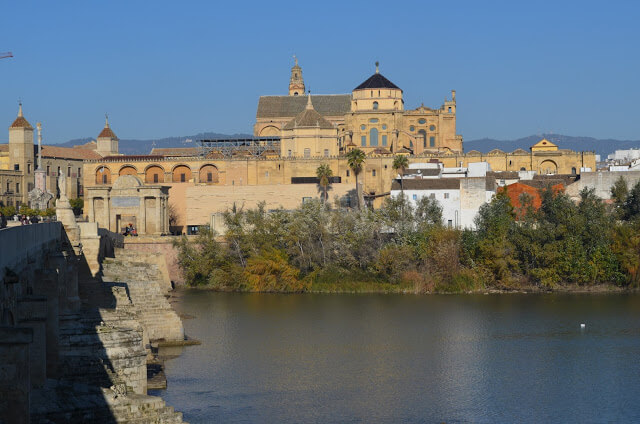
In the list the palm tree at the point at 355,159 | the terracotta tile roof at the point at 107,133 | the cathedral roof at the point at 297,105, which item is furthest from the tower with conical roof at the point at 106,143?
the palm tree at the point at 355,159

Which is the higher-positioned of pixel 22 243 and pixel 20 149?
pixel 20 149

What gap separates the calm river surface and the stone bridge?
2.52m

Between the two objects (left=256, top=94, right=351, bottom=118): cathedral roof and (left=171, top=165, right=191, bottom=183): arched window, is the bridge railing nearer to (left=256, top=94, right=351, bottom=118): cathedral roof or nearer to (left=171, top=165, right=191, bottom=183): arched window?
(left=171, top=165, right=191, bottom=183): arched window

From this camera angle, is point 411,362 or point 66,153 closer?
point 411,362

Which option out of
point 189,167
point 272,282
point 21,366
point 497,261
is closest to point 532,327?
point 497,261

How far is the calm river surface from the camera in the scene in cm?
2464

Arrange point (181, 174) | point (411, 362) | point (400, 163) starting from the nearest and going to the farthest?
point (411, 362)
point (400, 163)
point (181, 174)

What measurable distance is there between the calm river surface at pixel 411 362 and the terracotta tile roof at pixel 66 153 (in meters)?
44.9

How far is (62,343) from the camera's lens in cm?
2098

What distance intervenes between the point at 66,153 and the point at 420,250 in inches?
1844

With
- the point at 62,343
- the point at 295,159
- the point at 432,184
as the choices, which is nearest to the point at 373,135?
the point at 295,159

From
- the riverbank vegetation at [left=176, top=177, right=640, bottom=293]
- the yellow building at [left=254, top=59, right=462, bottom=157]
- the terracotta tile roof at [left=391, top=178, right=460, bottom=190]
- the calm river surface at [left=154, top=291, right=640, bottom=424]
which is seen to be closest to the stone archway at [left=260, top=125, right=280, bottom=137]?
the yellow building at [left=254, top=59, right=462, bottom=157]

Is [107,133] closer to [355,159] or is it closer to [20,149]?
[20,149]

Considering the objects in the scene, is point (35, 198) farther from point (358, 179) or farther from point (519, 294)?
point (358, 179)
